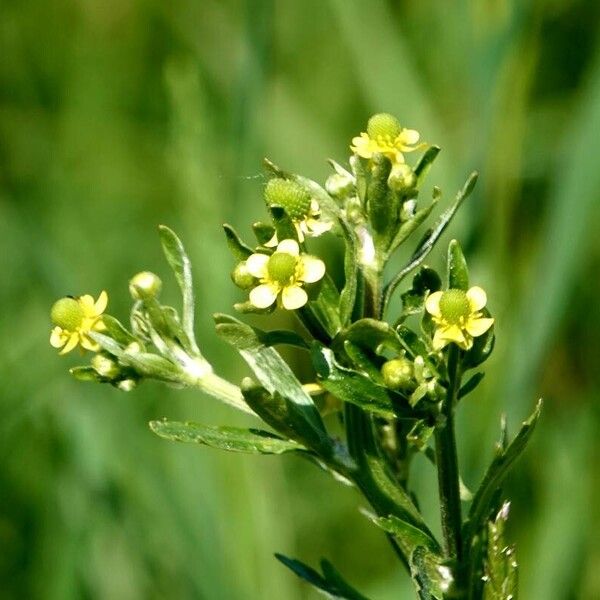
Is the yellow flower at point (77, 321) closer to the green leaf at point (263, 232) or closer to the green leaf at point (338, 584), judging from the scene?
the green leaf at point (263, 232)

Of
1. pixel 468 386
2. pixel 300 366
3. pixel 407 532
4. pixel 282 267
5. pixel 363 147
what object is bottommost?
pixel 300 366

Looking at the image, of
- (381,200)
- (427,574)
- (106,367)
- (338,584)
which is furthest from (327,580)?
(381,200)

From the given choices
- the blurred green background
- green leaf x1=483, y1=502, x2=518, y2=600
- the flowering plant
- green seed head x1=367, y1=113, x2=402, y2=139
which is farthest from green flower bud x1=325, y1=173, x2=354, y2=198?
the blurred green background

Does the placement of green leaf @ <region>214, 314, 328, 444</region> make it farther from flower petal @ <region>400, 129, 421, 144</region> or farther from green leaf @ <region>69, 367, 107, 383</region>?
flower petal @ <region>400, 129, 421, 144</region>

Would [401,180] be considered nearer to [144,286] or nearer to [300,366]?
[144,286]

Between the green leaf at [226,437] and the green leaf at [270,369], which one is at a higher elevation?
the green leaf at [270,369]

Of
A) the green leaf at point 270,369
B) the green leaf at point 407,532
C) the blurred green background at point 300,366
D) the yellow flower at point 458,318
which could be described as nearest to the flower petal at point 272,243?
the green leaf at point 270,369

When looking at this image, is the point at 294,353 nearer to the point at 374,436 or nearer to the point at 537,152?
the point at 537,152
